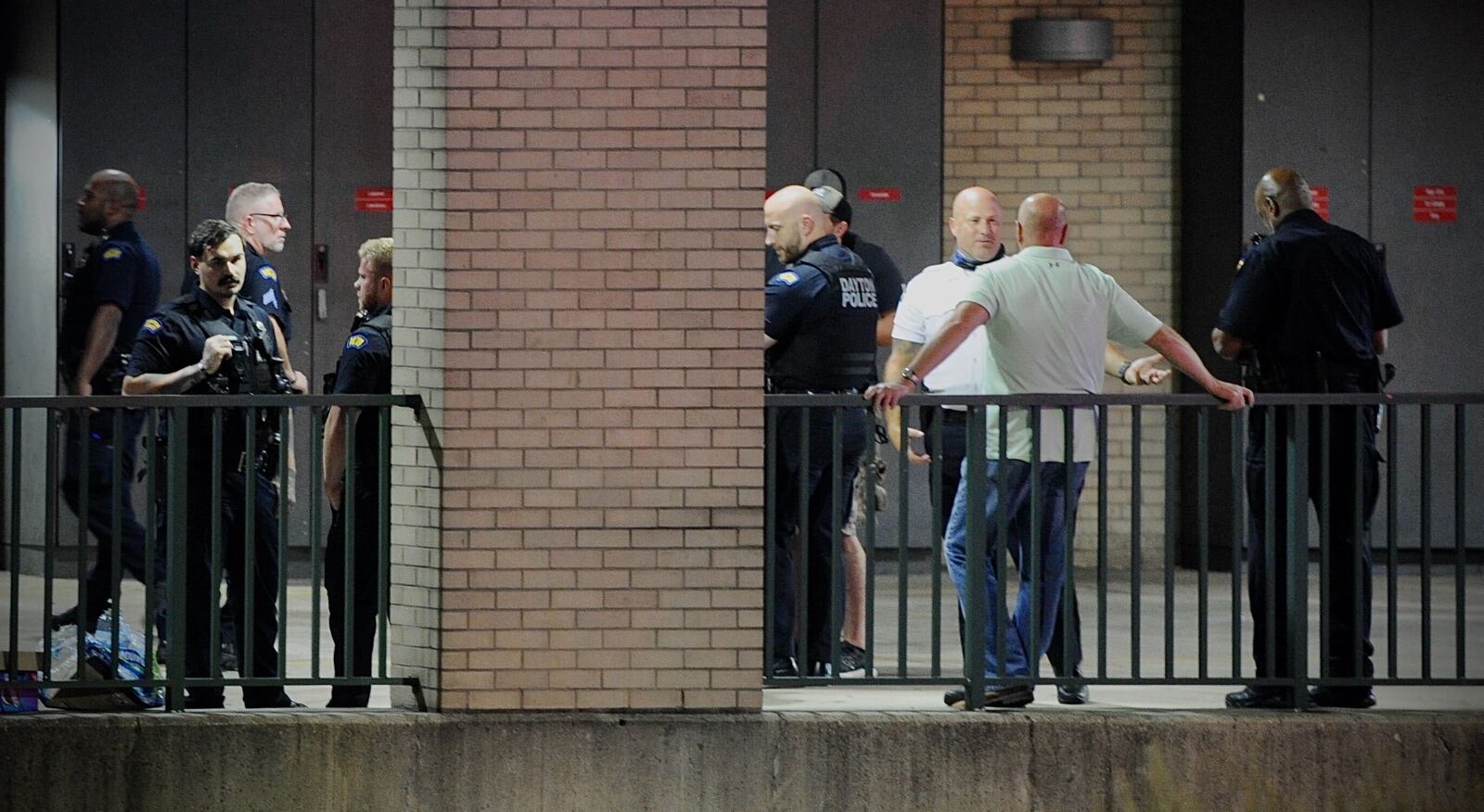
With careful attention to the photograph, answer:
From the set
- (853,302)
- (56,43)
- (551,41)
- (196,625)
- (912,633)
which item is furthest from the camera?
(56,43)

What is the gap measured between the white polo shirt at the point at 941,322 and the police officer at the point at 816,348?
37 cm

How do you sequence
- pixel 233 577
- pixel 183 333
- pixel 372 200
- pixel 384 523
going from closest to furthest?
pixel 384 523, pixel 233 577, pixel 183 333, pixel 372 200

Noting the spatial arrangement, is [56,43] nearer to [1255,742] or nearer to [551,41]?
[551,41]

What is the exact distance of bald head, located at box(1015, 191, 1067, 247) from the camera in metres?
7.89

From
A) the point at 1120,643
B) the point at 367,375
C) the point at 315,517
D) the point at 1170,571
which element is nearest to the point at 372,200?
the point at 367,375

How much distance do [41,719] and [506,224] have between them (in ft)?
7.09

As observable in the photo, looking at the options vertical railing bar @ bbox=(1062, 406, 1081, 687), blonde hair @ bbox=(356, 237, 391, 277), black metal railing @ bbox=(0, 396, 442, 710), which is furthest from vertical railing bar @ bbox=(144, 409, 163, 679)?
vertical railing bar @ bbox=(1062, 406, 1081, 687)

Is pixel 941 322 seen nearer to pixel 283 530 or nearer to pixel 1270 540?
pixel 1270 540

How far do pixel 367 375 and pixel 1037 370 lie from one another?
234 cm

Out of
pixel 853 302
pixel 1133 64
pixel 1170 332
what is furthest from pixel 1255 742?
pixel 1133 64

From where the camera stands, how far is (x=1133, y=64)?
12.7 meters

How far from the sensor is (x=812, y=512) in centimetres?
816

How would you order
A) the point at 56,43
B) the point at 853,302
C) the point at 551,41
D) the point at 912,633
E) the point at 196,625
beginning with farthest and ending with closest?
the point at 56,43 → the point at 912,633 → the point at 853,302 → the point at 196,625 → the point at 551,41

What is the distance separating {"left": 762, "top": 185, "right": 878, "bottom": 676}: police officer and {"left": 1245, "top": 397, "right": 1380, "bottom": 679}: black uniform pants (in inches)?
57.2
